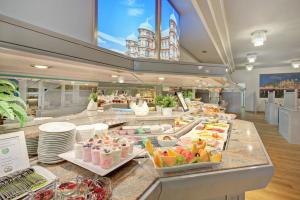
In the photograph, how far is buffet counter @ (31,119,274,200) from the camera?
843 mm

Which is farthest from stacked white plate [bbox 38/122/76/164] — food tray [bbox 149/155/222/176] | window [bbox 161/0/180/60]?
window [bbox 161/0/180/60]

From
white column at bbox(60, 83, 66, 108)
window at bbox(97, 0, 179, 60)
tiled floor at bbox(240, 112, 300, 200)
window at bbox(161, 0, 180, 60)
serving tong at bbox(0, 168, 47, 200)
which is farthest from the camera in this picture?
window at bbox(161, 0, 180, 60)

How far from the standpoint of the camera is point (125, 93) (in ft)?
8.16

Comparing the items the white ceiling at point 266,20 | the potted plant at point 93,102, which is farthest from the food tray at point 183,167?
the white ceiling at point 266,20

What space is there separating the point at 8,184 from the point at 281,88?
1399 centimetres

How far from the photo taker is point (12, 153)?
913 mm

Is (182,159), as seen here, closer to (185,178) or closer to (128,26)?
(185,178)

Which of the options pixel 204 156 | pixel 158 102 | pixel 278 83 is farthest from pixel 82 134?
pixel 278 83

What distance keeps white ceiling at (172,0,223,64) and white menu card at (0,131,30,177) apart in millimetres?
3035

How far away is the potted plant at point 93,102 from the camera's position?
81.8 inches

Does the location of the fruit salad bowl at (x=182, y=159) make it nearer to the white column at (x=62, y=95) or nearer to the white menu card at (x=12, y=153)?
the white menu card at (x=12, y=153)

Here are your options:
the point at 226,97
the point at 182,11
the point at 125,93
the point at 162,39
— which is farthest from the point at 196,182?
the point at 226,97

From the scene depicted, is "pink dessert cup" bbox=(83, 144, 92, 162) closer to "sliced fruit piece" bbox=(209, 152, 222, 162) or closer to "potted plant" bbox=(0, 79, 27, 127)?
"potted plant" bbox=(0, 79, 27, 127)

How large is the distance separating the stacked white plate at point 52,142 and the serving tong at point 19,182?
0.17 m
